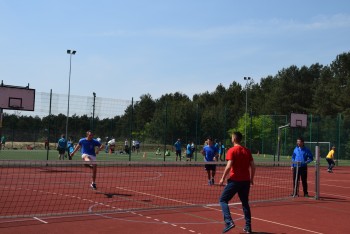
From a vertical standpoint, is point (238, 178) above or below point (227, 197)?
above

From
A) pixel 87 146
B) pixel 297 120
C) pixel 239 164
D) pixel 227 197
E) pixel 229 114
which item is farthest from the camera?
pixel 229 114

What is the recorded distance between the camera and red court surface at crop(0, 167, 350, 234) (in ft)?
26.3

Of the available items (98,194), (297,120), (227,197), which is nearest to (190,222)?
(227,197)

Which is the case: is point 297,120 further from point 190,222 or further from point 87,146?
point 190,222

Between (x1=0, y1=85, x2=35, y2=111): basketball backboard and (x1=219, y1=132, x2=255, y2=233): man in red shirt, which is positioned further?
(x1=0, y1=85, x2=35, y2=111): basketball backboard

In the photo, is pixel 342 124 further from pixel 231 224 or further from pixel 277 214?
pixel 231 224

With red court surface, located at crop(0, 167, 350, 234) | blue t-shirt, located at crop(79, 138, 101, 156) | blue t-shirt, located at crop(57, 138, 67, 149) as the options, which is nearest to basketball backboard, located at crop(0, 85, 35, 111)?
blue t-shirt, located at crop(57, 138, 67, 149)

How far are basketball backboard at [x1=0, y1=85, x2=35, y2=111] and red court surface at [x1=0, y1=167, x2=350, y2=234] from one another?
483 inches

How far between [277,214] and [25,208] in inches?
232

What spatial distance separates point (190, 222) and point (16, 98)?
Answer: 45.6 feet

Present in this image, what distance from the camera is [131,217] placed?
364 inches

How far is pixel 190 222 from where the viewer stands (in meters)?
8.91

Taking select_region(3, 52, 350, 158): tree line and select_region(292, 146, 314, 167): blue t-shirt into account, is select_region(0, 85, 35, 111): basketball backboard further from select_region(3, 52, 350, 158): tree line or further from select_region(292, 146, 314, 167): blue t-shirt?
select_region(292, 146, 314, 167): blue t-shirt

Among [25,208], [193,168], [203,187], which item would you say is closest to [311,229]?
[25,208]
